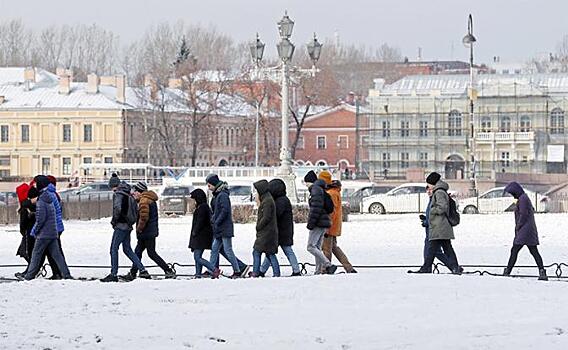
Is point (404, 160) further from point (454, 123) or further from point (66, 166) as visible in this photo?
point (66, 166)

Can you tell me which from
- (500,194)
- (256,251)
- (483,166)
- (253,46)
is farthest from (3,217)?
(483,166)

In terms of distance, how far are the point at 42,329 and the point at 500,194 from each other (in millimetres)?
39608

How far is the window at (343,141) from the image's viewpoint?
350ft

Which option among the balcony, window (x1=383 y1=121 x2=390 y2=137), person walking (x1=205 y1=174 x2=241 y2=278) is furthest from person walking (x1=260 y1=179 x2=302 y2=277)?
window (x1=383 y1=121 x2=390 y2=137)

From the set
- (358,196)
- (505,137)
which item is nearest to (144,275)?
(358,196)

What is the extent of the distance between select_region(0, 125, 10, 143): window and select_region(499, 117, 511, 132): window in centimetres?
3503

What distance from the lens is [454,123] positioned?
292 ft

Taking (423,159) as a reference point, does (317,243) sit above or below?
below

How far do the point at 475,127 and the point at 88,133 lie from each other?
27480mm

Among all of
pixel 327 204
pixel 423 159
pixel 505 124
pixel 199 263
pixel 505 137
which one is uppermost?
pixel 505 124

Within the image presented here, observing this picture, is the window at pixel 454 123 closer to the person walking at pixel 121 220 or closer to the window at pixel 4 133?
the window at pixel 4 133

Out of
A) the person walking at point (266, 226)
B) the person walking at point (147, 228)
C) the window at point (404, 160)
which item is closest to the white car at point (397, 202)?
the person walking at point (147, 228)

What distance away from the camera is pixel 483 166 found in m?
86.2

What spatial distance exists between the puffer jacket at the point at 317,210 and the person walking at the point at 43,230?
3.88 m
